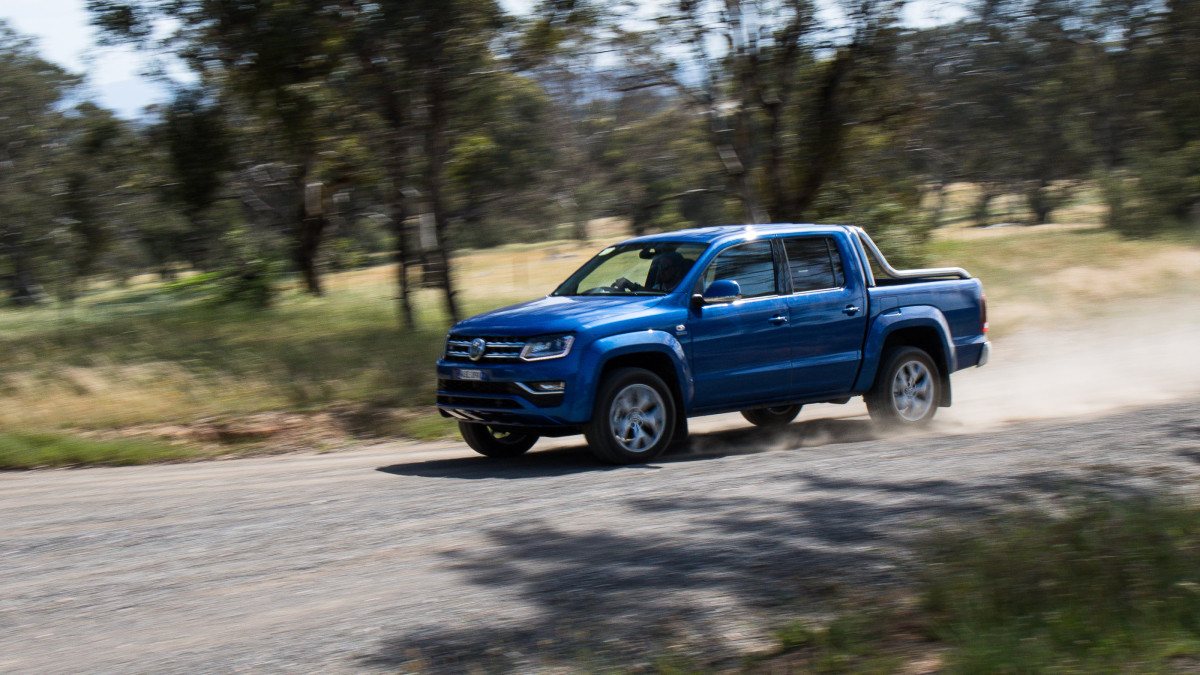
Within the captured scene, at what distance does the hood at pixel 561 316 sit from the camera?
8.42 metres

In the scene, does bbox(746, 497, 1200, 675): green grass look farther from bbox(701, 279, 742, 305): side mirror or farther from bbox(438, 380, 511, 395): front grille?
bbox(438, 380, 511, 395): front grille

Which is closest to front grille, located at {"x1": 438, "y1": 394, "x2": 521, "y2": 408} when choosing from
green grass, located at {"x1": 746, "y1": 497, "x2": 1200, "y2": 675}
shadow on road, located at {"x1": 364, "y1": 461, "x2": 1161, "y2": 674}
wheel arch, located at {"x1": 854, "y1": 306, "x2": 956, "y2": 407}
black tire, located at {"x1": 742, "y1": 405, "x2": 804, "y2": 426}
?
shadow on road, located at {"x1": 364, "y1": 461, "x2": 1161, "y2": 674}

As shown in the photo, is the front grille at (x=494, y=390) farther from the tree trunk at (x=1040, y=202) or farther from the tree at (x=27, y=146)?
the tree trunk at (x=1040, y=202)

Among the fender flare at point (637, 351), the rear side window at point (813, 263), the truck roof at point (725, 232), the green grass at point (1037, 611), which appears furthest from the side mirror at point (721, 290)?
the green grass at point (1037, 611)

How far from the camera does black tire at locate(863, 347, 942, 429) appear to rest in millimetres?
10016

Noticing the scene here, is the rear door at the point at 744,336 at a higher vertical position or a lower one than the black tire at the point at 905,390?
higher

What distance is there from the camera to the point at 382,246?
5484cm

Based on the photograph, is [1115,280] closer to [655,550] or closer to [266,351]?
[266,351]

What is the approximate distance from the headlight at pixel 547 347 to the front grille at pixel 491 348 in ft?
0.20

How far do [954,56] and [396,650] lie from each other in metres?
17.4

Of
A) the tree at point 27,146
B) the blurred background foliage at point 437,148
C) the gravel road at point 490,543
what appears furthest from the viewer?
the tree at point 27,146

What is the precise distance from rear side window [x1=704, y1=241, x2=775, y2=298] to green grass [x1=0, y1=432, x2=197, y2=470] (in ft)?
17.7

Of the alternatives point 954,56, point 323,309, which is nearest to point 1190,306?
point 954,56

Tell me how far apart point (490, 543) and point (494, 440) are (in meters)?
3.30
